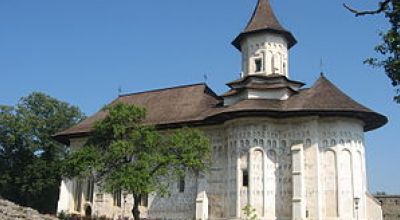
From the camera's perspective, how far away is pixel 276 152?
29734 mm

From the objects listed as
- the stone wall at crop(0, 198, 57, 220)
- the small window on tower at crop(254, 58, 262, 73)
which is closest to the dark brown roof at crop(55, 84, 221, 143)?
the small window on tower at crop(254, 58, 262, 73)

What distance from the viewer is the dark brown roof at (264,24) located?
33.8 meters

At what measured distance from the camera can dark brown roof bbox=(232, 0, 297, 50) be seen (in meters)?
33.8

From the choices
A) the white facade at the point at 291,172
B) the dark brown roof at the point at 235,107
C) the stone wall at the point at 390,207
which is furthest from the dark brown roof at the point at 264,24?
the stone wall at the point at 390,207

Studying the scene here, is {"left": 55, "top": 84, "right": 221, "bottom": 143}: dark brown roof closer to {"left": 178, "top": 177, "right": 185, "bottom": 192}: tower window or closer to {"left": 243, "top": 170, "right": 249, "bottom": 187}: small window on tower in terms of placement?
{"left": 178, "top": 177, "right": 185, "bottom": 192}: tower window

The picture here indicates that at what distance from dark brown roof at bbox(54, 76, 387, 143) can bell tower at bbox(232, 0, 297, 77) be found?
2.75 meters

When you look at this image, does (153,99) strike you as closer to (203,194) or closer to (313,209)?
(203,194)

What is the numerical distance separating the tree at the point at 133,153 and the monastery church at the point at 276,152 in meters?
3.15

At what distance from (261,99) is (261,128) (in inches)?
78.1

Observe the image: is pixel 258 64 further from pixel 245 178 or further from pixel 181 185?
pixel 181 185

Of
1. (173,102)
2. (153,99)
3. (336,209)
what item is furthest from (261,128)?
(153,99)

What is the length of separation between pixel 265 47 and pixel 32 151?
21.3m

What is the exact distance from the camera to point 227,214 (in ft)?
97.4

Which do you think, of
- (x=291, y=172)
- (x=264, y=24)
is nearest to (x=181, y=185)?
(x=291, y=172)
